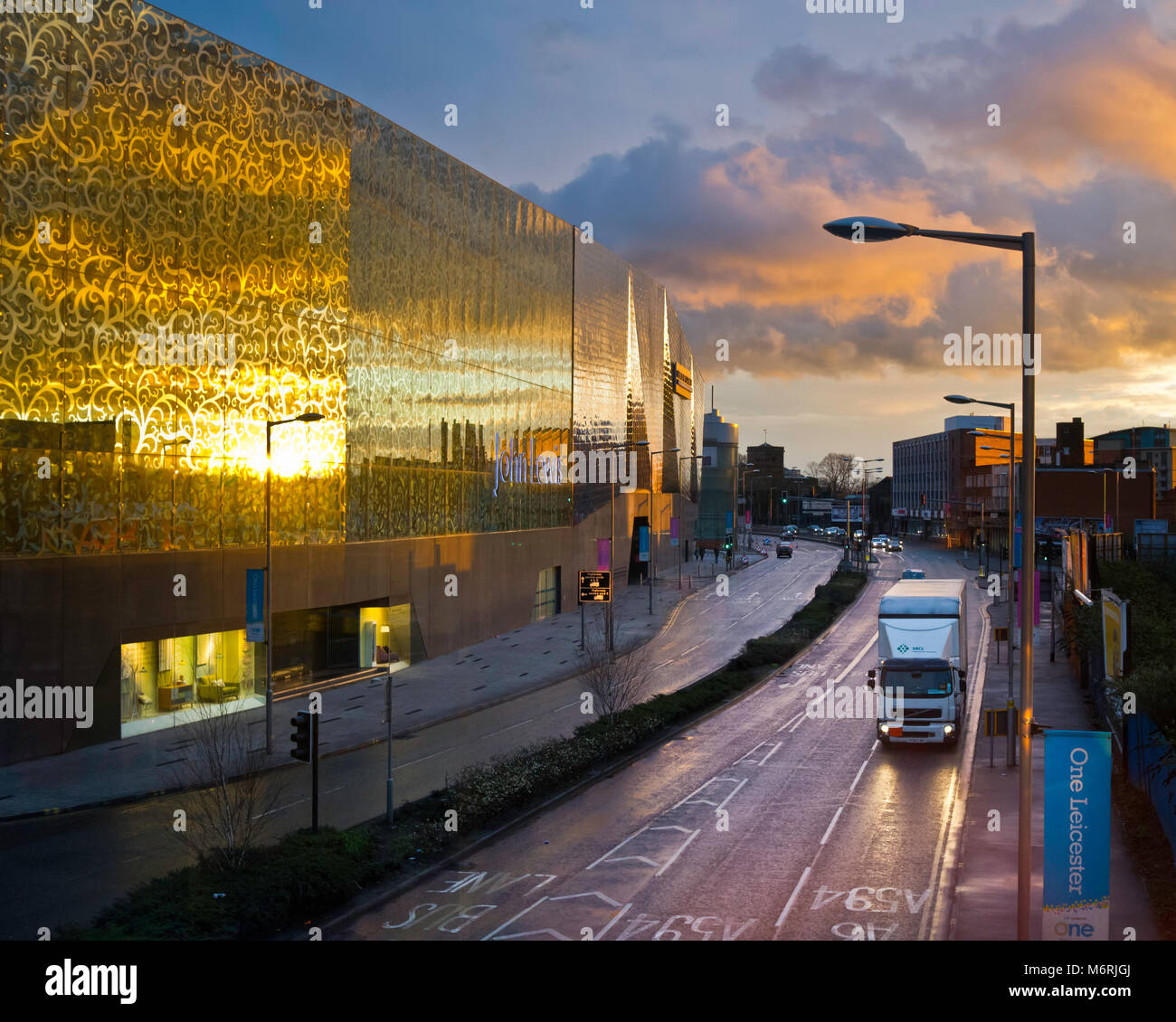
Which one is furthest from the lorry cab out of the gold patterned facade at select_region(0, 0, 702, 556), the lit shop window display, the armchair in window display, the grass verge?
the armchair in window display

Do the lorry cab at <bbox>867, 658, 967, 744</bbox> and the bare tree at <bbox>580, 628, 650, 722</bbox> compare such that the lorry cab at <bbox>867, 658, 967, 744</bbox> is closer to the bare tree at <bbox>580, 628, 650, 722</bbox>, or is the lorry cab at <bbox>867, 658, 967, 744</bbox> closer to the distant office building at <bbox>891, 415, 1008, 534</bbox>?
the bare tree at <bbox>580, 628, 650, 722</bbox>

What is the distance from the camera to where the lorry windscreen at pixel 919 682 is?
95.3 ft

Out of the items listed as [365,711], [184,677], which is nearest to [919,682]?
[365,711]

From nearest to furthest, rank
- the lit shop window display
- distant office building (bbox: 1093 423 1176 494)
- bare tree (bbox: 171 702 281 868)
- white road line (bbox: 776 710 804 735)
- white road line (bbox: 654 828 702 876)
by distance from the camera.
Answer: bare tree (bbox: 171 702 281 868), white road line (bbox: 654 828 702 876), the lit shop window display, white road line (bbox: 776 710 804 735), distant office building (bbox: 1093 423 1176 494)

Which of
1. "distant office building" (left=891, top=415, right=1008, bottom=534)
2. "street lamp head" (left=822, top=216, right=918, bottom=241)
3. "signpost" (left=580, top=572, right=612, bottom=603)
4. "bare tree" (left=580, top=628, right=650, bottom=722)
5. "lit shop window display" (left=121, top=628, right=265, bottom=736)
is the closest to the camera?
"street lamp head" (left=822, top=216, right=918, bottom=241)

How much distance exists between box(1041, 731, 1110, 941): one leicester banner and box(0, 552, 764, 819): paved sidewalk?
Answer: 19.4 meters

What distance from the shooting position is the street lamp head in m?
11.7

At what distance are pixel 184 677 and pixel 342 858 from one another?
58.2 feet

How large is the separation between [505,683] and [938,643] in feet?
57.4

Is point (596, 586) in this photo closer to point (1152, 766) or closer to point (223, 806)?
point (1152, 766)

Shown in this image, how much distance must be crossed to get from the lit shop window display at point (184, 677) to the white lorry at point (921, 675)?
2007 centimetres

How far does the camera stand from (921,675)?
29125 mm

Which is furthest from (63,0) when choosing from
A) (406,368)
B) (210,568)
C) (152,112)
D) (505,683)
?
(505,683)

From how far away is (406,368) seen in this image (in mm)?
44875
